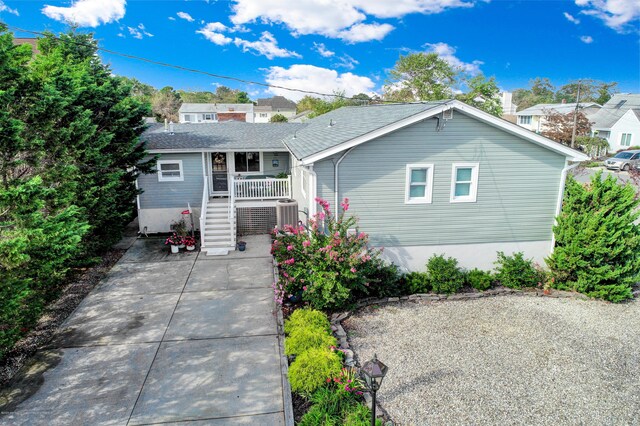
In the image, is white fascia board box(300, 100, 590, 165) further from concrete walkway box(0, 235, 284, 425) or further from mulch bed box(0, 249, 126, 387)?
mulch bed box(0, 249, 126, 387)

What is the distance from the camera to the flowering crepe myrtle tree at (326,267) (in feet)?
29.8

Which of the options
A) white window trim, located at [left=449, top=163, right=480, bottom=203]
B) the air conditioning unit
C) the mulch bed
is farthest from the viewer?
the air conditioning unit

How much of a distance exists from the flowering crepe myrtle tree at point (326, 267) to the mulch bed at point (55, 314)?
201 inches

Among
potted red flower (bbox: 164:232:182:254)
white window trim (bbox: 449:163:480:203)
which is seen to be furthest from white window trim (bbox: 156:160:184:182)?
white window trim (bbox: 449:163:480:203)

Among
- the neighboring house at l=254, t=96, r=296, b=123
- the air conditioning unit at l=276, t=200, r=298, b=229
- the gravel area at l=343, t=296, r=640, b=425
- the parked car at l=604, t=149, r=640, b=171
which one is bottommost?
the gravel area at l=343, t=296, r=640, b=425

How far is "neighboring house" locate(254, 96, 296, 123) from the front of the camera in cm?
7829

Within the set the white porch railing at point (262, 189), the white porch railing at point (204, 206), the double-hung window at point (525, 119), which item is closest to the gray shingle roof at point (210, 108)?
the double-hung window at point (525, 119)

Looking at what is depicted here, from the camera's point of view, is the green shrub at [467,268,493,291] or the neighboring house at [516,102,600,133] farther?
the neighboring house at [516,102,600,133]

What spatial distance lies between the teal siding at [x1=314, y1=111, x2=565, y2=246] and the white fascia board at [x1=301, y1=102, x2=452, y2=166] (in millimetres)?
315

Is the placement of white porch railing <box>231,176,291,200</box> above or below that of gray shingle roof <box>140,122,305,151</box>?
below

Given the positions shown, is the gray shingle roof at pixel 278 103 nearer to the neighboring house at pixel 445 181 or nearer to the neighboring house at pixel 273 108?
the neighboring house at pixel 273 108

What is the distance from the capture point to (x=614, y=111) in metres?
46.7

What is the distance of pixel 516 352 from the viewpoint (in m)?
7.93

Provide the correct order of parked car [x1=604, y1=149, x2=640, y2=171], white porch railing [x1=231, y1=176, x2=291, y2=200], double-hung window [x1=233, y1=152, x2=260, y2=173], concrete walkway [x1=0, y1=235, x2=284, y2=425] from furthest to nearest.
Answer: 1. parked car [x1=604, y1=149, x2=640, y2=171]
2. double-hung window [x1=233, y1=152, x2=260, y2=173]
3. white porch railing [x1=231, y1=176, x2=291, y2=200]
4. concrete walkway [x1=0, y1=235, x2=284, y2=425]
